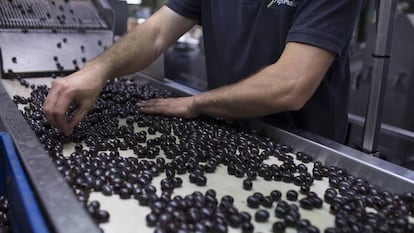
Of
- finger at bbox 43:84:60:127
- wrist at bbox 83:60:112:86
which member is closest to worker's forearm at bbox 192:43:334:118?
wrist at bbox 83:60:112:86

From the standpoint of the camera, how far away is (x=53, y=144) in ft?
4.18

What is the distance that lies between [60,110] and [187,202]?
64 cm

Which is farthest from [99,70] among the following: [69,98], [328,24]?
[328,24]

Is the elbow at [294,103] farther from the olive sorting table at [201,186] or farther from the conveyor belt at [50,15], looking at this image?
the conveyor belt at [50,15]

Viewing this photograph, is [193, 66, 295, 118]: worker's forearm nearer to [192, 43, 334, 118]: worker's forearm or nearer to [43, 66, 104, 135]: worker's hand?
[192, 43, 334, 118]: worker's forearm

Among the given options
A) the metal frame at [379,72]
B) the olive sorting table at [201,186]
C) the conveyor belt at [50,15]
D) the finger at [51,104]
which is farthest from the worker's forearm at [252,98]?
the conveyor belt at [50,15]

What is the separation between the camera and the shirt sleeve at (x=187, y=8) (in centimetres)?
199

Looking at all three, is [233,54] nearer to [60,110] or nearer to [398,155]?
[60,110]

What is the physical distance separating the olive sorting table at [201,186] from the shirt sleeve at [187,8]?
0.73m

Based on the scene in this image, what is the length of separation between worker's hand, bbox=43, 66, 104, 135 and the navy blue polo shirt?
670mm

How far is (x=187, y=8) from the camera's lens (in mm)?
2006

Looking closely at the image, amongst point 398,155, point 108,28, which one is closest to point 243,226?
point 108,28

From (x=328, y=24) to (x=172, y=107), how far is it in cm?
72

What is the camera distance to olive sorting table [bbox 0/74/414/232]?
784 millimetres
